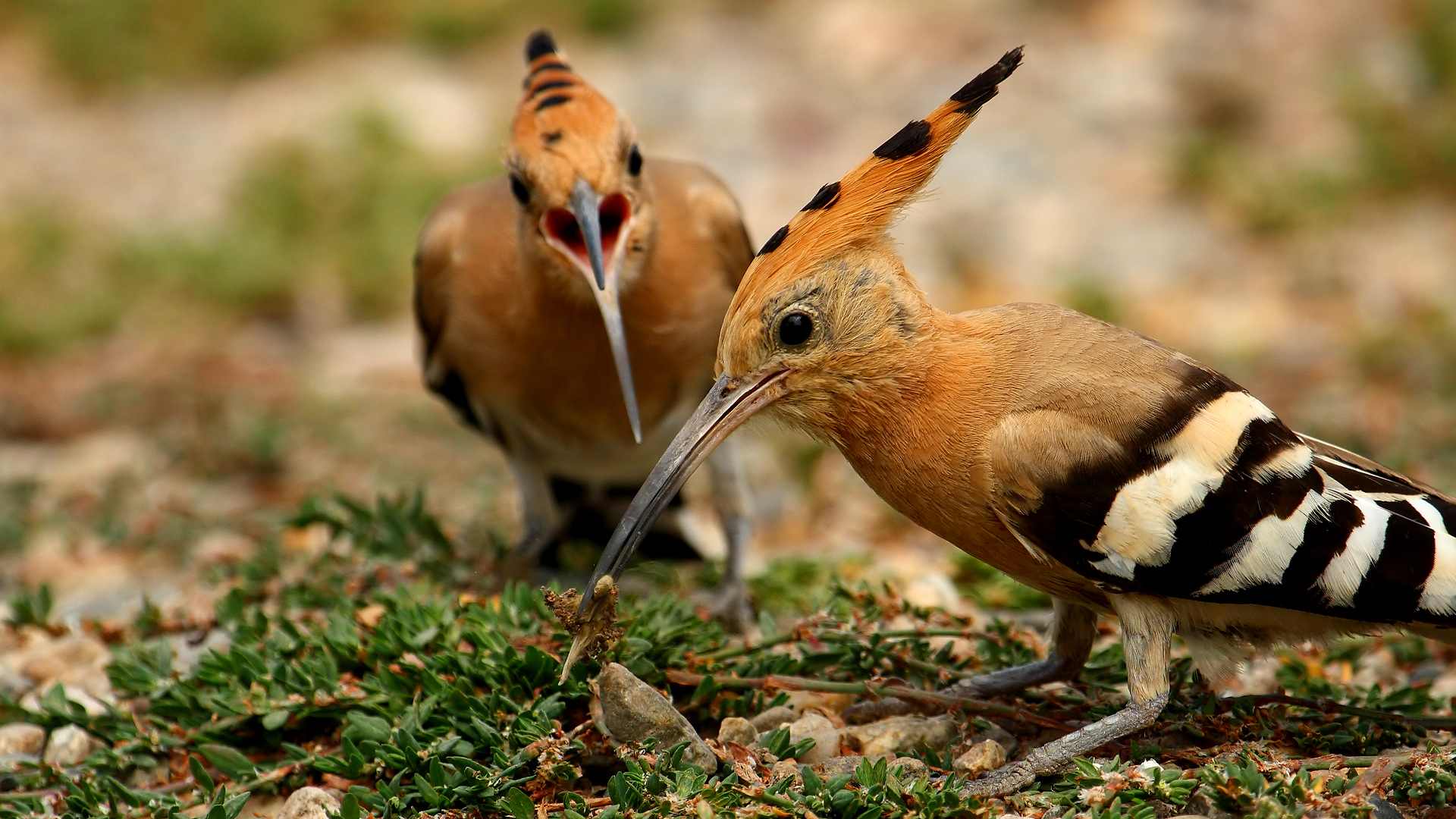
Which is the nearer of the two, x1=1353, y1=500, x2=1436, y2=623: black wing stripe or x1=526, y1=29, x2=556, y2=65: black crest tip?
x1=1353, y1=500, x2=1436, y2=623: black wing stripe

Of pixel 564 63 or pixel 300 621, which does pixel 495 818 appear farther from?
pixel 564 63

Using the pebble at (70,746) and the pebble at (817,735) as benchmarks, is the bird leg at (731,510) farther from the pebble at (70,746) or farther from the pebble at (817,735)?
the pebble at (70,746)

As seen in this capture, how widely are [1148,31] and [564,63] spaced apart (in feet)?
19.6

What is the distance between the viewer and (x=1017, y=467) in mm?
2732

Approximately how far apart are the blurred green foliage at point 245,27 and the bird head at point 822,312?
731cm

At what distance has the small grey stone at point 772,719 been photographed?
119 inches

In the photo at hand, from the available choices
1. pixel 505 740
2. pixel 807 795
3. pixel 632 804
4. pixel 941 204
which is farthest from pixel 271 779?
pixel 941 204

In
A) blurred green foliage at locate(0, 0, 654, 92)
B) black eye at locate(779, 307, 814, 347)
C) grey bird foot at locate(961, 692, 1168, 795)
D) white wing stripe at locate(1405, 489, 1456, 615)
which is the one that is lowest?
grey bird foot at locate(961, 692, 1168, 795)

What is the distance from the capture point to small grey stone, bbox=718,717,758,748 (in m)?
2.91

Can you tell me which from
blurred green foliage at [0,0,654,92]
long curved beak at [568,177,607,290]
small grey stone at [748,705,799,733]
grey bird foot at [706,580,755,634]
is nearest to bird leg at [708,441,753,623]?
grey bird foot at [706,580,755,634]

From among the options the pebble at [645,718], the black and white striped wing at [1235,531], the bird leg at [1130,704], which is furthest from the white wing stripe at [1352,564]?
the pebble at [645,718]

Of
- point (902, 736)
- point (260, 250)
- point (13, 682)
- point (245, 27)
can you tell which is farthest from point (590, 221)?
point (245, 27)

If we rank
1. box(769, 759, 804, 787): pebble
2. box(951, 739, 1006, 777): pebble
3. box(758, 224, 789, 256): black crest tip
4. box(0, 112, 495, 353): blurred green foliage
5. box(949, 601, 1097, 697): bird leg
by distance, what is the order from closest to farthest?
box(769, 759, 804, 787): pebble, box(951, 739, 1006, 777): pebble, box(758, 224, 789, 256): black crest tip, box(949, 601, 1097, 697): bird leg, box(0, 112, 495, 353): blurred green foliage

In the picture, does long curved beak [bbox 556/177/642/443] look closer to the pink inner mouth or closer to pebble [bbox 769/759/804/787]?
the pink inner mouth
